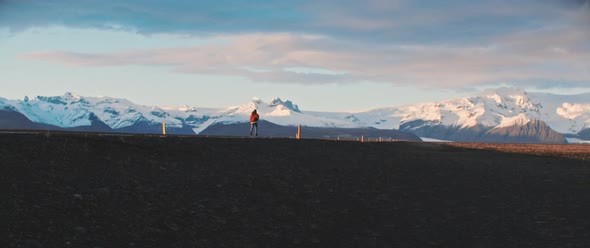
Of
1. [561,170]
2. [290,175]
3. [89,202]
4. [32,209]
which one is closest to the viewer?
[32,209]

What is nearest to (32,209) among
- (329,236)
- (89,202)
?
(89,202)

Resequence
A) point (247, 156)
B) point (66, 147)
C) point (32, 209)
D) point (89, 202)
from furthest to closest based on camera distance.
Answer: point (247, 156) → point (66, 147) → point (89, 202) → point (32, 209)

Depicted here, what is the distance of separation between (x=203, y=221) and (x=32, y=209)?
5078 mm

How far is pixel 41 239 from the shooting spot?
16906mm

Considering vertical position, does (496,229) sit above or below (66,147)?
below

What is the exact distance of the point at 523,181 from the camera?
36.0 m

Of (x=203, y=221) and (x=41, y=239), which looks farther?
(x=203, y=221)

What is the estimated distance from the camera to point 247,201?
81.4 ft

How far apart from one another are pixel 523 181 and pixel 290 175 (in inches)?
513

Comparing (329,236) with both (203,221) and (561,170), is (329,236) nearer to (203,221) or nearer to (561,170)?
(203,221)

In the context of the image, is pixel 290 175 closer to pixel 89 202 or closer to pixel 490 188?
pixel 490 188

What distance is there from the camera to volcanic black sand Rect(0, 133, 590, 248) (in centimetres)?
1928

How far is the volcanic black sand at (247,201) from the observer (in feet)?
63.3

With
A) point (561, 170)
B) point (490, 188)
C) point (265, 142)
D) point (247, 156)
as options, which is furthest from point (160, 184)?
point (561, 170)
